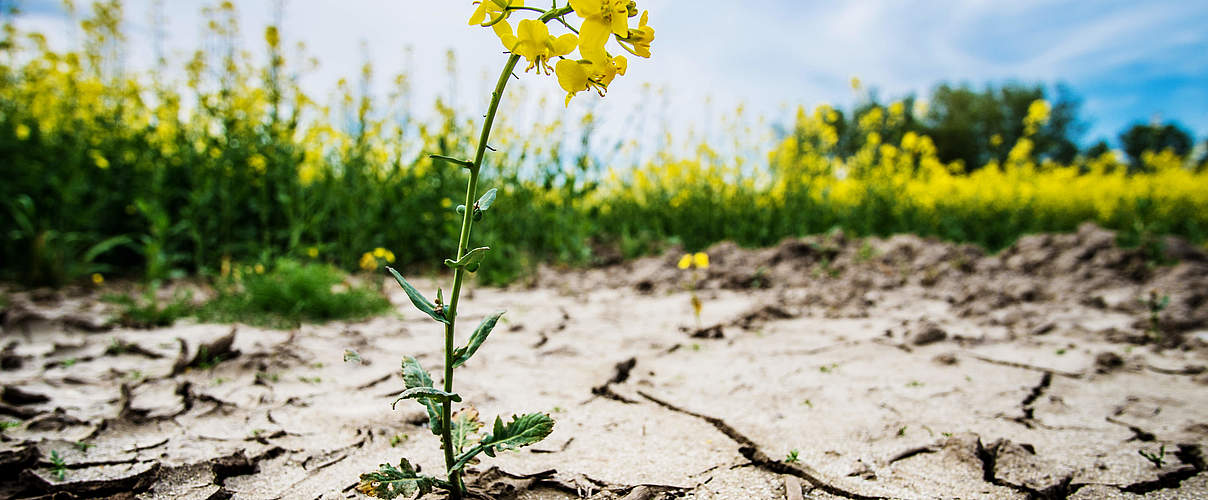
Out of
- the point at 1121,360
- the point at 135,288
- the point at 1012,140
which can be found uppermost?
the point at 1012,140

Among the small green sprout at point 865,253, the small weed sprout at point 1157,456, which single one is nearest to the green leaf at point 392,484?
the small weed sprout at point 1157,456

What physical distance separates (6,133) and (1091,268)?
6654 millimetres

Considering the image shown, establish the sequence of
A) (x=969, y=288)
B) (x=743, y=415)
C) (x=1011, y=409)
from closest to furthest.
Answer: (x=743, y=415) → (x=1011, y=409) → (x=969, y=288)

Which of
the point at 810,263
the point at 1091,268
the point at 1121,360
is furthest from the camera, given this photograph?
the point at 810,263

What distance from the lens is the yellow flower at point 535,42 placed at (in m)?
0.77

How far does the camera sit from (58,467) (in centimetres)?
123

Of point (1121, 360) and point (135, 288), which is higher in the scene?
point (135, 288)

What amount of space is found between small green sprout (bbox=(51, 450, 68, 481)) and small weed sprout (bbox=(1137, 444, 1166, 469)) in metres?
2.21

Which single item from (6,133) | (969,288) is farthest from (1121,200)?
(6,133)

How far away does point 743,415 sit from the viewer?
1.56 m

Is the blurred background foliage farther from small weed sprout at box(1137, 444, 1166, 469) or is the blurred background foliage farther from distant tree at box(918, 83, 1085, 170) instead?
distant tree at box(918, 83, 1085, 170)

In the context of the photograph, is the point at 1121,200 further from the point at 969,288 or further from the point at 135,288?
the point at 135,288

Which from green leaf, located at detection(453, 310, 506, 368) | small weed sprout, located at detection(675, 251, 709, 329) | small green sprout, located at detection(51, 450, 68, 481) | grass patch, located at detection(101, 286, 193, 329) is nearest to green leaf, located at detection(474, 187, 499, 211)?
green leaf, located at detection(453, 310, 506, 368)

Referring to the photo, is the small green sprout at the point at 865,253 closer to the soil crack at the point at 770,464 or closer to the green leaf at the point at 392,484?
the soil crack at the point at 770,464
